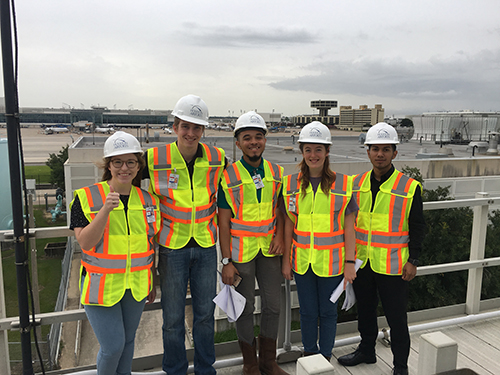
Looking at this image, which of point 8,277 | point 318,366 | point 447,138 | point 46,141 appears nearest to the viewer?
point 318,366

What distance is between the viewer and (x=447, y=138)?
55.9 meters

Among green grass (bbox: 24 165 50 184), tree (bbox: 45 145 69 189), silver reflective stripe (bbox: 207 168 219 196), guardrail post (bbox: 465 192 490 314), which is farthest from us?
green grass (bbox: 24 165 50 184)

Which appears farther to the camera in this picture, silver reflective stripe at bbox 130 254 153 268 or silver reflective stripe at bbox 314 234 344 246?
silver reflective stripe at bbox 314 234 344 246

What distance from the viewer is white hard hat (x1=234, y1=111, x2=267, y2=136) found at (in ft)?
9.45

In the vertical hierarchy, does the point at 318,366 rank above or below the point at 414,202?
below

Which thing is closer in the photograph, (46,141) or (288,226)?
(288,226)

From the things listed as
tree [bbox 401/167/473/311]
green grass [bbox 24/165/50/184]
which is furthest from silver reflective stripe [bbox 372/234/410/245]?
green grass [bbox 24/165/50/184]

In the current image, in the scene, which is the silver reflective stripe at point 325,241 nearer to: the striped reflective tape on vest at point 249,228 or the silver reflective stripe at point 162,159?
the striped reflective tape on vest at point 249,228

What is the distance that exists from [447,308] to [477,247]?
692 mm

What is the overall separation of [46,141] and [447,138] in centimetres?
6814

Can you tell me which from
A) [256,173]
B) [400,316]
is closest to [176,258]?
[256,173]

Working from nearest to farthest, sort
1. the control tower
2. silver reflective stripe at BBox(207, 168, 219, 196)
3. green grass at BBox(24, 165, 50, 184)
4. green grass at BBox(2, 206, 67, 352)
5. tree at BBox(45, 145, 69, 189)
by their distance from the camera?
silver reflective stripe at BBox(207, 168, 219, 196) < green grass at BBox(2, 206, 67, 352) < tree at BBox(45, 145, 69, 189) < green grass at BBox(24, 165, 50, 184) < the control tower

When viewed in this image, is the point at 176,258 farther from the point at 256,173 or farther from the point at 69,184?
the point at 69,184

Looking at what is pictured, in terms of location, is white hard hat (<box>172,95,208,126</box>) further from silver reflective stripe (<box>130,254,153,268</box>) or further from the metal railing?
the metal railing
